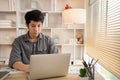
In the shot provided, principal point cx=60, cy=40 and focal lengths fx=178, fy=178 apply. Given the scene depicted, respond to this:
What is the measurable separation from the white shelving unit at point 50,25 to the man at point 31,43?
5.23 ft

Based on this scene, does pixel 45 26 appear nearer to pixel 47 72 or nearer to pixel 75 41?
pixel 75 41

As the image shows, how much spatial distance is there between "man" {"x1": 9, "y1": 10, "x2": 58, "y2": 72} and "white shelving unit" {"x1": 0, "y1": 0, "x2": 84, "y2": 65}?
1.59m

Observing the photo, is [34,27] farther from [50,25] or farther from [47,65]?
[50,25]

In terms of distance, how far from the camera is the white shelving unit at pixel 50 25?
→ 3566 mm

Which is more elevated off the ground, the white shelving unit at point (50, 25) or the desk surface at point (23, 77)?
the white shelving unit at point (50, 25)

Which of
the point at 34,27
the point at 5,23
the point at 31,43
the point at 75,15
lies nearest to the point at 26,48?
the point at 31,43

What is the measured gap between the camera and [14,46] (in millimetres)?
1921

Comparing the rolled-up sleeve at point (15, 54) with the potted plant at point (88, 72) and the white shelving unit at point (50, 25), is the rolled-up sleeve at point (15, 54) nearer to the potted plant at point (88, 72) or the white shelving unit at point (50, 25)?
the potted plant at point (88, 72)

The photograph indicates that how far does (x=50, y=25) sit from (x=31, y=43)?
Result: 181 cm

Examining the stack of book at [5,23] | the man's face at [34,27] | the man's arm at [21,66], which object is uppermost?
the stack of book at [5,23]

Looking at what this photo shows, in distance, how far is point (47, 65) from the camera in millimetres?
1385

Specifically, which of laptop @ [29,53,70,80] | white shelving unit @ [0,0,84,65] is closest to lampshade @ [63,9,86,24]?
white shelving unit @ [0,0,84,65]

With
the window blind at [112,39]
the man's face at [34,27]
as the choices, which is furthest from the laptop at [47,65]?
the man's face at [34,27]

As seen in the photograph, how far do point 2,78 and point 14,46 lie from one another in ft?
1.91
